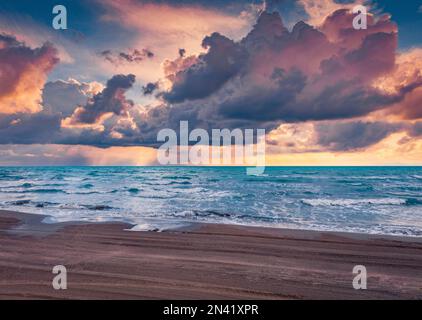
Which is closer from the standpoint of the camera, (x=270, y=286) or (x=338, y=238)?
(x=270, y=286)

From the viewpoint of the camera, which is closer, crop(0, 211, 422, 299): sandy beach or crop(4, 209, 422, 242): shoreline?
crop(0, 211, 422, 299): sandy beach

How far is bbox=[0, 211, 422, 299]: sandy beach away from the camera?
5555mm

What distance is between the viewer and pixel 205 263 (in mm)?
7238

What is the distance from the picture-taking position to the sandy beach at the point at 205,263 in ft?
18.2

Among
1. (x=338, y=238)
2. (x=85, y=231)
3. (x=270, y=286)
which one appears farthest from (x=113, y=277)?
(x=338, y=238)

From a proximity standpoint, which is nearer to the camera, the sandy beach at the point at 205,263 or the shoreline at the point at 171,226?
the sandy beach at the point at 205,263

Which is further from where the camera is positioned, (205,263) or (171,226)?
(171,226)

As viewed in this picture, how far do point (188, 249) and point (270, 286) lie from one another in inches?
130
